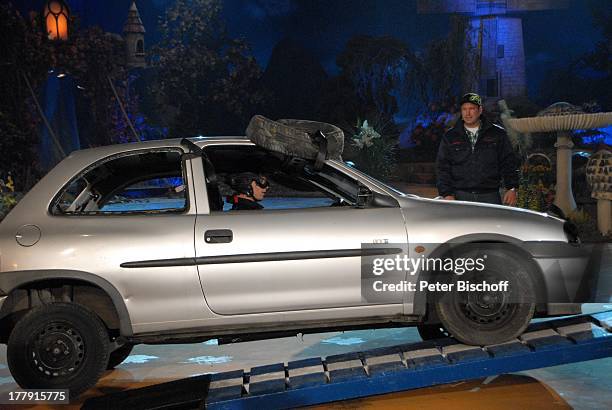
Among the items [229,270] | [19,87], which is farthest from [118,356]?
[19,87]

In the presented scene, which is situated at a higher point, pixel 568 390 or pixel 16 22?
pixel 16 22

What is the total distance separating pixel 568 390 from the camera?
16.6ft

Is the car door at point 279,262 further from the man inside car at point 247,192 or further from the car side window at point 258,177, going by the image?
the man inside car at point 247,192

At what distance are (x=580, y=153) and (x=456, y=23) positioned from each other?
9208 mm

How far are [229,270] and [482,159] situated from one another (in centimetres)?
242

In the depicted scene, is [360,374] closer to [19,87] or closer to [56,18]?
[56,18]

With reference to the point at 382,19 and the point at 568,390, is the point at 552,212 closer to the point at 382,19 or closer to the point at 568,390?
the point at 568,390

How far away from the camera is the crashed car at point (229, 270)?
194 inches

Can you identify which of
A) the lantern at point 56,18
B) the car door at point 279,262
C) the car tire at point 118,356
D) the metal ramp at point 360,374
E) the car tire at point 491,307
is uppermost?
the lantern at point 56,18

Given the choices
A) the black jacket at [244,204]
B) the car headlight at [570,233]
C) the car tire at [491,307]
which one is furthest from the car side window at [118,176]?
the car headlight at [570,233]

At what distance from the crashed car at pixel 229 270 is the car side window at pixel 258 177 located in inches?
5.5

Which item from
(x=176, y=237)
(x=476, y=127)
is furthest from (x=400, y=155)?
(x=176, y=237)

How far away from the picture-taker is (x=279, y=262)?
4.93 metres

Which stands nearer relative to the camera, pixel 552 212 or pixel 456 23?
pixel 552 212
